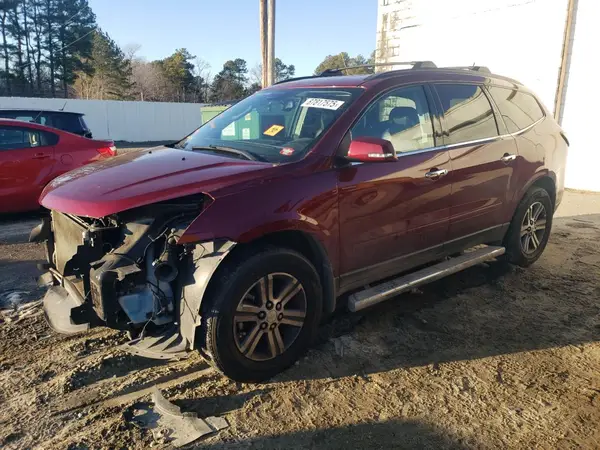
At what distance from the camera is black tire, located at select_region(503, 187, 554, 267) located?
5117mm

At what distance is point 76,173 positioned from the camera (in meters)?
3.49

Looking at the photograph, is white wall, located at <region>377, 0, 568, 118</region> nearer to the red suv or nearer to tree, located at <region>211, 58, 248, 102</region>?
the red suv

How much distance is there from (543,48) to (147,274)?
10.8 meters

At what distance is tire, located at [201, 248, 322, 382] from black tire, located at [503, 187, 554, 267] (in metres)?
2.78

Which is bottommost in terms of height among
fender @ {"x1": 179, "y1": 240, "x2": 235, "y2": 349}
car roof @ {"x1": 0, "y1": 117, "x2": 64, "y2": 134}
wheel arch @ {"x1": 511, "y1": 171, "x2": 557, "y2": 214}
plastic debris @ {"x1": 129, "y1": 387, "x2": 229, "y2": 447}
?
plastic debris @ {"x1": 129, "y1": 387, "x2": 229, "y2": 447}

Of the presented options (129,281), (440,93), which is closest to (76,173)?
(129,281)

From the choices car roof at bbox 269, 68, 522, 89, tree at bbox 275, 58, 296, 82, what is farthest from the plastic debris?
tree at bbox 275, 58, 296, 82

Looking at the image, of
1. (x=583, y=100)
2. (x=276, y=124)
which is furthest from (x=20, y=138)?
(x=583, y=100)

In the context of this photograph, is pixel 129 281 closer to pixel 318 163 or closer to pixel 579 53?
pixel 318 163

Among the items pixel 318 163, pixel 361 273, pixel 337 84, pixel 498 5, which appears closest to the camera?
pixel 318 163

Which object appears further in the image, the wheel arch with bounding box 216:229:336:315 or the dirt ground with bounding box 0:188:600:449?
the wheel arch with bounding box 216:229:336:315

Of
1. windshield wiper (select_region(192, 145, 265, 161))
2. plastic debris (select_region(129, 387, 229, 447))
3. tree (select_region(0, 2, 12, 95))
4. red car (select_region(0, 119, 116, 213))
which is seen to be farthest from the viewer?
tree (select_region(0, 2, 12, 95))

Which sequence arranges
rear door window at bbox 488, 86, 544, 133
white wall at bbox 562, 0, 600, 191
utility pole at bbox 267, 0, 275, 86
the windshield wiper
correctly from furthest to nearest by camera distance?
1. utility pole at bbox 267, 0, 275, 86
2. white wall at bbox 562, 0, 600, 191
3. rear door window at bbox 488, 86, 544, 133
4. the windshield wiper

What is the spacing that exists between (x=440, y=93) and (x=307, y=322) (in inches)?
93.5
